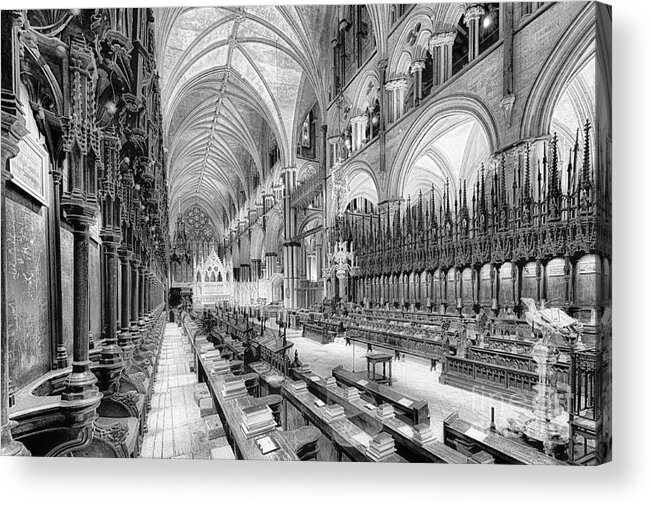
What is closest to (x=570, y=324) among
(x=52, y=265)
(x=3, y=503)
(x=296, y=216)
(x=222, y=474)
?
(x=296, y=216)

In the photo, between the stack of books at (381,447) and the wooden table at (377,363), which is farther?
the wooden table at (377,363)

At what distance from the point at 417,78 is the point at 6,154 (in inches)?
135

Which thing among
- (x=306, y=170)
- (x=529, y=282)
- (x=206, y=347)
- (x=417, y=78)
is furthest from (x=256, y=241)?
(x=529, y=282)

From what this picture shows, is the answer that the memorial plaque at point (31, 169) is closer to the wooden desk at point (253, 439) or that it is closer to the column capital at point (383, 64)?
the wooden desk at point (253, 439)

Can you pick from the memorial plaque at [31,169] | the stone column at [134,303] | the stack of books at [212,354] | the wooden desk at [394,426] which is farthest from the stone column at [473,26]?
the stone column at [134,303]

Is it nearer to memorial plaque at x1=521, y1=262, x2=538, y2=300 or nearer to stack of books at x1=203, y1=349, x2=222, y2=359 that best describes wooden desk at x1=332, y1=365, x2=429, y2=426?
memorial plaque at x1=521, y1=262, x2=538, y2=300

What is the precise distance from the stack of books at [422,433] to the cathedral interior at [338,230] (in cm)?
3

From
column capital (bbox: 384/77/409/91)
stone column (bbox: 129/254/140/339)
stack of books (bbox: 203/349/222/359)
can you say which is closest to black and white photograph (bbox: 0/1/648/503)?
column capital (bbox: 384/77/409/91)

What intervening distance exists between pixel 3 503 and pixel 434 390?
3.71m

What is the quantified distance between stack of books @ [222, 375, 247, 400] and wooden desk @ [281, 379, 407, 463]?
0.42 metres

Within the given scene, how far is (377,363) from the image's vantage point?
3.21 metres

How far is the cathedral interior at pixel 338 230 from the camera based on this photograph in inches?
99.0

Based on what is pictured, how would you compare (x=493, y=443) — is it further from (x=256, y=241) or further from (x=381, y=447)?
(x=256, y=241)

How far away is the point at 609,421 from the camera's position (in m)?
2.68
